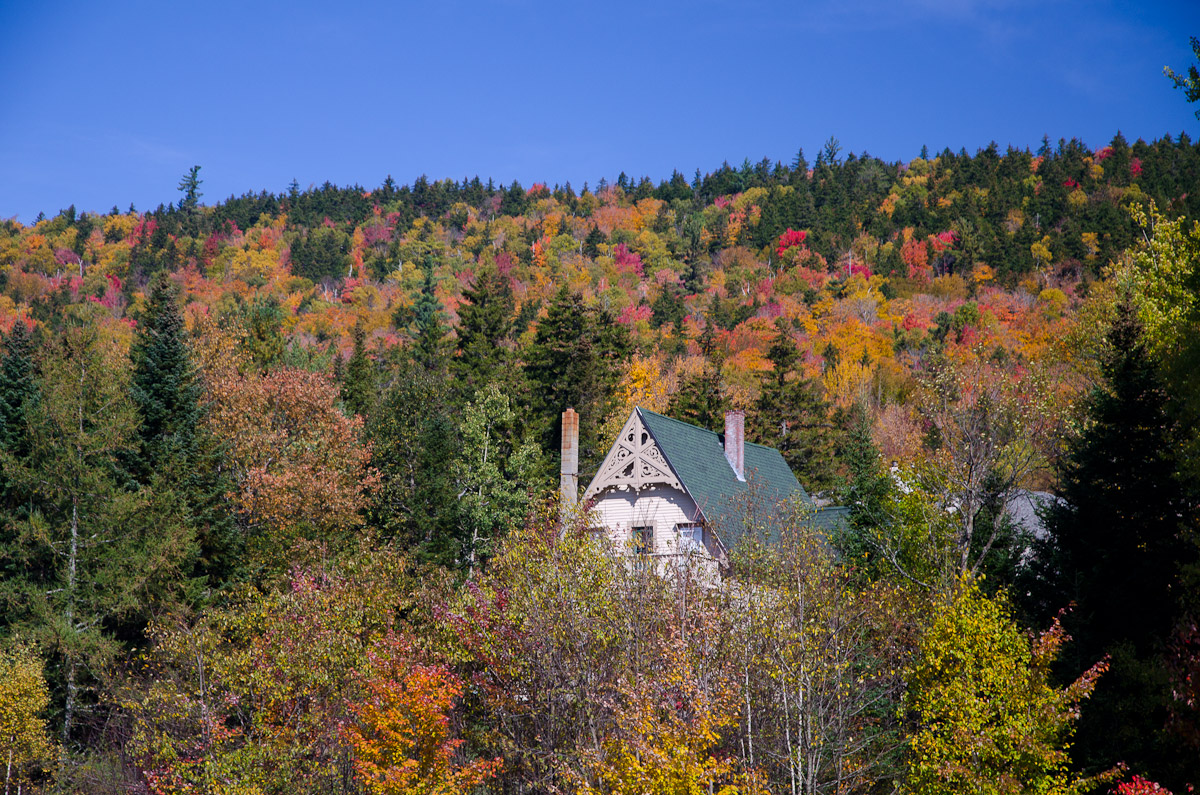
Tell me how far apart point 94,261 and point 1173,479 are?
129m

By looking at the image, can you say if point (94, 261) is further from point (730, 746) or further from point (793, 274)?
point (730, 746)

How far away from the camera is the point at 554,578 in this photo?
2302 cm

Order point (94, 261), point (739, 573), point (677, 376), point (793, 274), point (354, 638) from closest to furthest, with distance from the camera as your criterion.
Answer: point (739, 573)
point (354, 638)
point (677, 376)
point (793, 274)
point (94, 261)

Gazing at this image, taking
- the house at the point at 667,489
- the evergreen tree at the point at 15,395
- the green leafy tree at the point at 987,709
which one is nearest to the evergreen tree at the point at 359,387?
the evergreen tree at the point at 15,395

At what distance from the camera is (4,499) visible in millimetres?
37500

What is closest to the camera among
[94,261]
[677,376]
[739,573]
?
[739,573]

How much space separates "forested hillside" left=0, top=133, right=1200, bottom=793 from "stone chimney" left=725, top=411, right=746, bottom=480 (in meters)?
4.78

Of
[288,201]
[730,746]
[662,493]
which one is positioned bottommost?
[730,746]

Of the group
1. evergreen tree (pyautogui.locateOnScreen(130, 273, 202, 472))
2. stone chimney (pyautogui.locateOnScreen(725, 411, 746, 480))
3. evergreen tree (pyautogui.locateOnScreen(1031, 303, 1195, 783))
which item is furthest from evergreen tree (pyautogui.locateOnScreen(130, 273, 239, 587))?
evergreen tree (pyautogui.locateOnScreen(1031, 303, 1195, 783))

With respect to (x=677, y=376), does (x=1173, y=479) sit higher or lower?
lower

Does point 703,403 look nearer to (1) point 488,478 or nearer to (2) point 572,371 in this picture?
(2) point 572,371

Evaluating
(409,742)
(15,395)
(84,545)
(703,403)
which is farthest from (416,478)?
(409,742)

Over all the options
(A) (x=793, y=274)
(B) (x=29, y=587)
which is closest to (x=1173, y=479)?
(B) (x=29, y=587)

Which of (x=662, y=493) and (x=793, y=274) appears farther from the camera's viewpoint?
(x=793, y=274)
